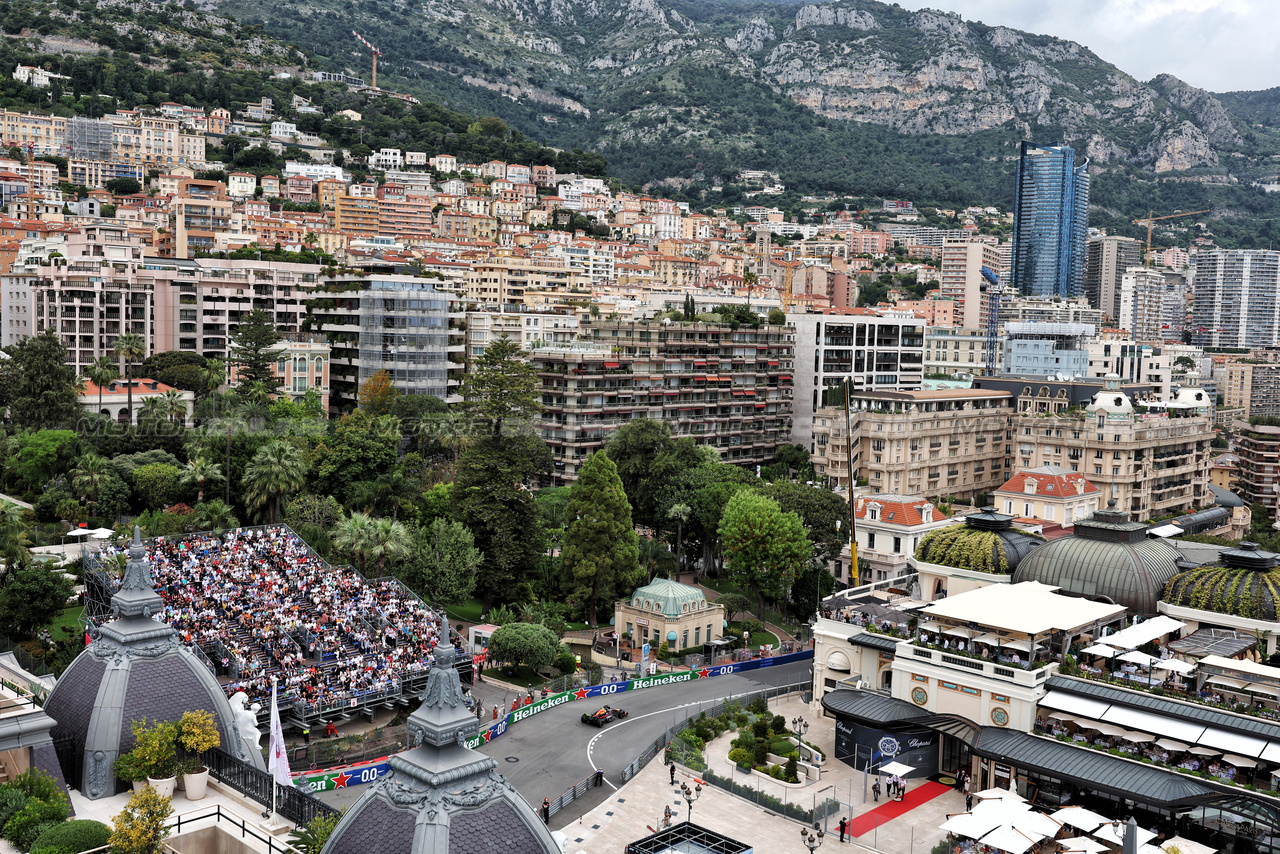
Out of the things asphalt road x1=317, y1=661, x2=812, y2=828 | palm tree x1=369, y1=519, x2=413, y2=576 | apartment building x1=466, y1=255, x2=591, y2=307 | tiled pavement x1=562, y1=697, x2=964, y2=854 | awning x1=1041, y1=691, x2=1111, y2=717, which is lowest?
asphalt road x1=317, y1=661, x2=812, y2=828

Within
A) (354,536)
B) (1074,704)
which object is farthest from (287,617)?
(1074,704)

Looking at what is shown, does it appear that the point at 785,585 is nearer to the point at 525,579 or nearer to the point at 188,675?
the point at 525,579

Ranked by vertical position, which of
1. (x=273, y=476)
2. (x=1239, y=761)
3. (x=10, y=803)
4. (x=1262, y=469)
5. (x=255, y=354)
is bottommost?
(x=1239, y=761)

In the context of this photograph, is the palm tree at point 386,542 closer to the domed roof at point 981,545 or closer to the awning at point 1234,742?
the domed roof at point 981,545

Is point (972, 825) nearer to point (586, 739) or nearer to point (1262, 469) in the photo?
point (586, 739)

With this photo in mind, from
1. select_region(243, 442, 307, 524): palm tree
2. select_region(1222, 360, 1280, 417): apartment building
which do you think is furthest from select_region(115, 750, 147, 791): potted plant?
select_region(1222, 360, 1280, 417): apartment building

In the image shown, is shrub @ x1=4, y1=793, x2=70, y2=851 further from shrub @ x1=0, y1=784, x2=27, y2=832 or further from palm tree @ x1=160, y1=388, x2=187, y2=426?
palm tree @ x1=160, y1=388, x2=187, y2=426
